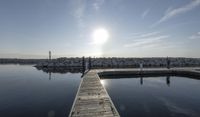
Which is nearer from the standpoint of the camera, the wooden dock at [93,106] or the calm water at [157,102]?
the wooden dock at [93,106]

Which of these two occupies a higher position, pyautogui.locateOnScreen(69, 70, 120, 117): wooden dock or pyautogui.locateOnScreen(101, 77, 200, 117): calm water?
pyautogui.locateOnScreen(69, 70, 120, 117): wooden dock

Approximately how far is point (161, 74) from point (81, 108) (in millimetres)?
18552

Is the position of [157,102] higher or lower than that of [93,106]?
lower

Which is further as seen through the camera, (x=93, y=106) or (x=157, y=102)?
(x=157, y=102)

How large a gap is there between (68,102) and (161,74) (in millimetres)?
15770

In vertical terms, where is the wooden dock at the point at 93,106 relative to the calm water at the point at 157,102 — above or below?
above

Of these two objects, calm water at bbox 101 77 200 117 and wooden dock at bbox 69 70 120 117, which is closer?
wooden dock at bbox 69 70 120 117

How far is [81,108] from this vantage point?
7.49 metres

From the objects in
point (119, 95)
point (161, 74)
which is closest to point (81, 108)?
point (119, 95)

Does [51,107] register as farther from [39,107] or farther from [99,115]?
[99,115]

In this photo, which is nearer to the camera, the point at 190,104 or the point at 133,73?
the point at 190,104

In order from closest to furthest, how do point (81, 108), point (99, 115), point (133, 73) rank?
point (99, 115)
point (81, 108)
point (133, 73)

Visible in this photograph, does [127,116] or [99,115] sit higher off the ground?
[99,115]

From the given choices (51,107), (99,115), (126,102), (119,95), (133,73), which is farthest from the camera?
(133,73)
